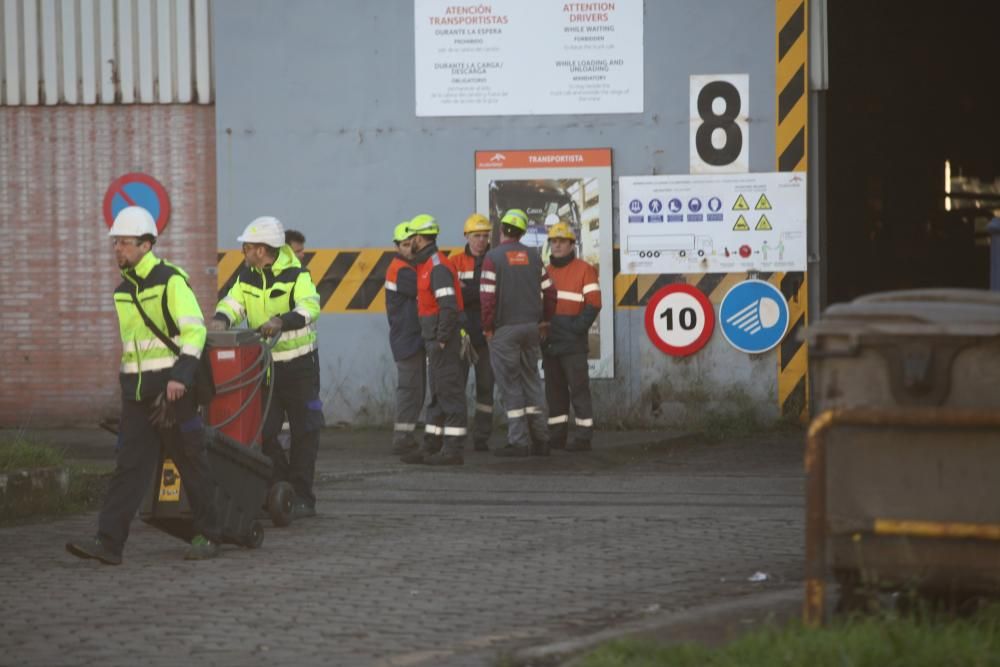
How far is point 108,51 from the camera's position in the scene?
16.4 m

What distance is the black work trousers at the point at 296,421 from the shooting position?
10867 millimetres

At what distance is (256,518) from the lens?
10.0 meters

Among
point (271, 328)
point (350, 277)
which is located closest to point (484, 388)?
point (350, 277)

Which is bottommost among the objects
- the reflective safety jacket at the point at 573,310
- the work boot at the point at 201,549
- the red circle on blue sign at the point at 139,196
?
the work boot at the point at 201,549

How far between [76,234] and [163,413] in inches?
302

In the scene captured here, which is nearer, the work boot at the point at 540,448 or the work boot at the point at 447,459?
the work boot at the point at 447,459

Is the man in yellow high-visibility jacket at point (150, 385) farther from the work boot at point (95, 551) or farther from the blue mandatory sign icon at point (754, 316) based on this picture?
the blue mandatory sign icon at point (754, 316)

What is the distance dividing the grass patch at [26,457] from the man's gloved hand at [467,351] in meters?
3.75

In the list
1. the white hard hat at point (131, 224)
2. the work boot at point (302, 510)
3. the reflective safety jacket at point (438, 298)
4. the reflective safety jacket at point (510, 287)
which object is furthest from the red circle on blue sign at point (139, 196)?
the white hard hat at point (131, 224)

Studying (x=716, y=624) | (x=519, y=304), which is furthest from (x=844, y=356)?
→ (x=519, y=304)

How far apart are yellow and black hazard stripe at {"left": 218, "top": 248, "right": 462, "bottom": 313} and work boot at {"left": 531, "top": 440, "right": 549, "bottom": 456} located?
2.39m

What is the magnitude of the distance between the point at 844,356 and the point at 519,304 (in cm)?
766

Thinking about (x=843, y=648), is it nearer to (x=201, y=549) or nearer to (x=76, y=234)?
(x=201, y=549)

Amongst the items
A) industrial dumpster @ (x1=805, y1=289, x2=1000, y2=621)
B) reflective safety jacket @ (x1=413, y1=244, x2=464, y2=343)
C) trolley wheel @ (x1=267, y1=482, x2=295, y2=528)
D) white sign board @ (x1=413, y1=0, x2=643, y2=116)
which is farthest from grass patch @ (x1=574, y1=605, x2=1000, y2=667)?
white sign board @ (x1=413, y1=0, x2=643, y2=116)
